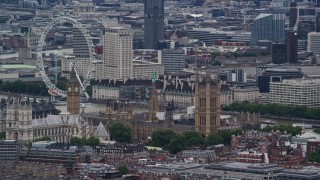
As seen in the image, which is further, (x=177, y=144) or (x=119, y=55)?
(x=119, y=55)

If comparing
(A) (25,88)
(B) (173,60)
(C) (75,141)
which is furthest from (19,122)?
(B) (173,60)

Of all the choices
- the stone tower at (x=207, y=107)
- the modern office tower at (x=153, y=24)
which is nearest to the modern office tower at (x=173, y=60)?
the modern office tower at (x=153, y=24)

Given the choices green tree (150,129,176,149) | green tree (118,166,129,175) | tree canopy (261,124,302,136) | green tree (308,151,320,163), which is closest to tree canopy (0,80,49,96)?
tree canopy (261,124,302,136)

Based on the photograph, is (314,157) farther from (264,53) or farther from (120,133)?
(264,53)

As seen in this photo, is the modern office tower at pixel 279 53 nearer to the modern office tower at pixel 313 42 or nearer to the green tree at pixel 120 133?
the modern office tower at pixel 313 42

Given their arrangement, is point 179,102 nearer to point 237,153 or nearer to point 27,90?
point 27,90

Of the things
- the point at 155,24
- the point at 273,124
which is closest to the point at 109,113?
the point at 273,124
